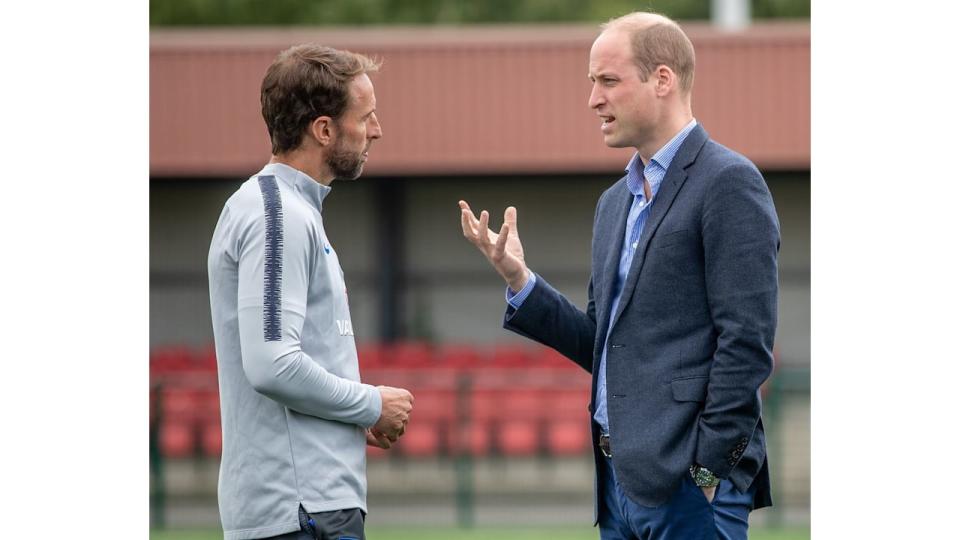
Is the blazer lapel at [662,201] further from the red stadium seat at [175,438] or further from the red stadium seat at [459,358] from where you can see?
the red stadium seat at [459,358]

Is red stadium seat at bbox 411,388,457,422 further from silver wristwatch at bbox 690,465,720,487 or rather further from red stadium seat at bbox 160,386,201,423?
silver wristwatch at bbox 690,465,720,487

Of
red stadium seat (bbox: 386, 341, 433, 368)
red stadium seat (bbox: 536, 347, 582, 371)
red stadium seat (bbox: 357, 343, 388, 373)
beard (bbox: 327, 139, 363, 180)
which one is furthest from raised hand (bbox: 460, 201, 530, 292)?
red stadium seat (bbox: 386, 341, 433, 368)

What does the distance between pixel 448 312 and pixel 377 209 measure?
59.6 inches

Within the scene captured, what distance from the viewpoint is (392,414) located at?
308 cm

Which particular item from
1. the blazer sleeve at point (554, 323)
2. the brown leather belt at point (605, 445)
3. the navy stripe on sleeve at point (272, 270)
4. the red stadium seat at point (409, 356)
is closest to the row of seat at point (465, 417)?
the red stadium seat at point (409, 356)

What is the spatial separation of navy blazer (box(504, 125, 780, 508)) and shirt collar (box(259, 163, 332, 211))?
815 mm

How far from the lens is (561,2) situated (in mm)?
27625

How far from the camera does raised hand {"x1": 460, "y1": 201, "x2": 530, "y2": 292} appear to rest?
3.44m

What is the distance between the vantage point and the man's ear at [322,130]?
3.10 meters

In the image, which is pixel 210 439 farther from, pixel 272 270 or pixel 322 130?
pixel 272 270

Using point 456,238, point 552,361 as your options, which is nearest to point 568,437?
point 552,361

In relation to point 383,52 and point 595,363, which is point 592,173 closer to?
point 383,52

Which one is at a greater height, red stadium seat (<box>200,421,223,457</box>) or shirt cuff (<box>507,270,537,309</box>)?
shirt cuff (<box>507,270,537,309</box>)

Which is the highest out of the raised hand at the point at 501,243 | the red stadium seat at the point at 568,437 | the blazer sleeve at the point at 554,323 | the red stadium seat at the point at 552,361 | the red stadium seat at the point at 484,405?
the raised hand at the point at 501,243
